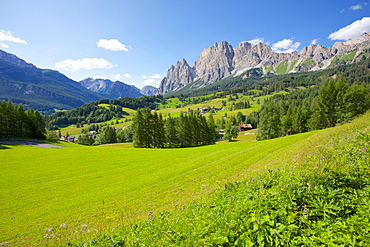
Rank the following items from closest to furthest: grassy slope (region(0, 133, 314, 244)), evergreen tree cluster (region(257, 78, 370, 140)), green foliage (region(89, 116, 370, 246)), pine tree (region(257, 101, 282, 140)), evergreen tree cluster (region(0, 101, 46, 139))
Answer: green foliage (region(89, 116, 370, 246)), grassy slope (region(0, 133, 314, 244)), evergreen tree cluster (region(257, 78, 370, 140)), evergreen tree cluster (region(0, 101, 46, 139)), pine tree (region(257, 101, 282, 140))

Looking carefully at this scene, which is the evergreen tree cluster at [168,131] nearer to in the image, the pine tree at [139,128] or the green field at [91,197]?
the pine tree at [139,128]

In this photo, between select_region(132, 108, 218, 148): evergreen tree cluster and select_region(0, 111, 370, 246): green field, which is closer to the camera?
select_region(0, 111, 370, 246): green field

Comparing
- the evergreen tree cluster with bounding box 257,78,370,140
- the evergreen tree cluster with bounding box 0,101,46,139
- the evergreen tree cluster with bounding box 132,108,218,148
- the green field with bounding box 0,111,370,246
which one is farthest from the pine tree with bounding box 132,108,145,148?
the evergreen tree cluster with bounding box 257,78,370,140

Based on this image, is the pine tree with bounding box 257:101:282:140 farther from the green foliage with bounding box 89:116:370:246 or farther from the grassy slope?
the green foliage with bounding box 89:116:370:246

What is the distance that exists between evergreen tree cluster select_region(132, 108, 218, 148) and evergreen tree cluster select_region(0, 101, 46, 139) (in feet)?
131

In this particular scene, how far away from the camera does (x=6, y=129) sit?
57.6m

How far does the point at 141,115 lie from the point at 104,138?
59.0 metres

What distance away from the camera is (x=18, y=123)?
6041cm

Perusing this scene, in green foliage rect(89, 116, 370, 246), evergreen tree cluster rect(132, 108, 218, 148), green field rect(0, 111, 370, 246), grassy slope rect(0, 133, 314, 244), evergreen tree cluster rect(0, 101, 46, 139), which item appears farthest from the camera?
evergreen tree cluster rect(132, 108, 218, 148)

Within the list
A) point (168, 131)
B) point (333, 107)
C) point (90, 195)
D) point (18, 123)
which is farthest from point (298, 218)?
point (18, 123)

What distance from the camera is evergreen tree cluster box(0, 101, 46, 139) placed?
188 ft

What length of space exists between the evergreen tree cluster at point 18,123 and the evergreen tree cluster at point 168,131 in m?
39.8

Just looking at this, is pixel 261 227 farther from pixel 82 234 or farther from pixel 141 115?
pixel 141 115

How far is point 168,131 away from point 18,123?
52969mm
